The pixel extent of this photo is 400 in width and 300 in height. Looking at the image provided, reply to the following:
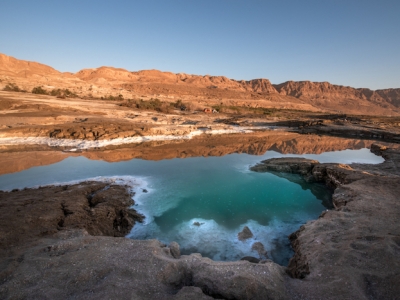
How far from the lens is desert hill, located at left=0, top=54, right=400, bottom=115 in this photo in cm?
3797

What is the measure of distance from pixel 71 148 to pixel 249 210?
960 centimetres

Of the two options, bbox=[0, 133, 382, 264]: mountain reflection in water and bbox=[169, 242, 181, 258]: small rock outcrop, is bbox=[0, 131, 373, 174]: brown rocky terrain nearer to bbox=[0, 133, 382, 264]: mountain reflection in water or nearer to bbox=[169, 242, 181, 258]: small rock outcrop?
bbox=[0, 133, 382, 264]: mountain reflection in water

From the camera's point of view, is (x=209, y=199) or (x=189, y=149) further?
(x=189, y=149)

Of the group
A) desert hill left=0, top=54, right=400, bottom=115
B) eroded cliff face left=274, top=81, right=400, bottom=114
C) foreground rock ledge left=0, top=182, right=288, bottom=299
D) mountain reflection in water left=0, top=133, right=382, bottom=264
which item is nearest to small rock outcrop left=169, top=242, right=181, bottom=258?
foreground rock ledge left=0, top=182, right=288, bottom=299

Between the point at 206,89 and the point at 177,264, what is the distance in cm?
5632

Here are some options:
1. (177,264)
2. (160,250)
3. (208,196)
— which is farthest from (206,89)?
(177,264)

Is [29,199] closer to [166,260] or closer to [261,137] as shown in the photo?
[166,260]

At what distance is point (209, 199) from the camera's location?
680 cm

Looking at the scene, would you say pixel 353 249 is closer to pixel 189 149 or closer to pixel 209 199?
pixel 209 199

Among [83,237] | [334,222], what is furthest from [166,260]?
[334,222]

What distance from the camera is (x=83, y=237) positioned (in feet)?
12.2

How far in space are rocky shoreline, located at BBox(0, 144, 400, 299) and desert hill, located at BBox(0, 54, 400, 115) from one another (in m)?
31.4

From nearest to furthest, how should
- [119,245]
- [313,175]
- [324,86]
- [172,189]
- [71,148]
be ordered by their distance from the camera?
[119,245], [172,189], [313,175], [71,148], [324,86]

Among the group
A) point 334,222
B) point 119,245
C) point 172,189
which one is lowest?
point 172,189
